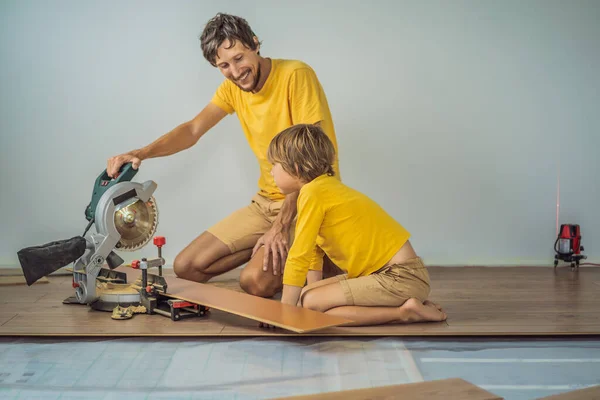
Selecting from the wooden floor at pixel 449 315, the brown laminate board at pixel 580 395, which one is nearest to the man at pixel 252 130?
the wooden floor at pixel 449 315

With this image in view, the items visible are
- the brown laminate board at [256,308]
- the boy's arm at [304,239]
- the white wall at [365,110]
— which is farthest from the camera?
the white wall at [365,110]

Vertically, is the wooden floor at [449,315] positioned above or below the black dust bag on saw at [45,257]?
below

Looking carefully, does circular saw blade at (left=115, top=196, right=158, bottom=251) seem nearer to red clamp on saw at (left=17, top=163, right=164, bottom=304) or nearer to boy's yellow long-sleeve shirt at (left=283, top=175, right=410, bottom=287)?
red clamp on saw at (left=17, top=163, right=164, bottom=304)

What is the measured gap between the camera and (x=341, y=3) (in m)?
4.68

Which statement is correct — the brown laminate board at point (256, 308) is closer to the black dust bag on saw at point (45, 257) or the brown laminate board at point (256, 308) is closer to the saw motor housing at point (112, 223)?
the saw motor housing at point (112, 223)

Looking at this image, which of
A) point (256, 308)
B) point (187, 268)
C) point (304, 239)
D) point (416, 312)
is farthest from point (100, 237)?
point (416, 312)

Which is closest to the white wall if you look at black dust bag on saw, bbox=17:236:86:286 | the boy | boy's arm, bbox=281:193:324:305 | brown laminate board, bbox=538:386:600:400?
black dust bag on saw, bbox=17:236:86:286

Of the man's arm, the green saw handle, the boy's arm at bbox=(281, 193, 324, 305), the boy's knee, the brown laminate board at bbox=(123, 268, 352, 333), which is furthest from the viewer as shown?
the man's arm

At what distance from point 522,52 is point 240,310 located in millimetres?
2824

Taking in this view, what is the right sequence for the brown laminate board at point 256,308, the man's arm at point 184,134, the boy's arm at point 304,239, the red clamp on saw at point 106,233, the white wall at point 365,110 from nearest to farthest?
the brown laminate board at point 256,308, the boy's arm at point 304,239, the red clamp on saw at point 106,233, the man's arm at point 184,134, the white wall at point 365,110

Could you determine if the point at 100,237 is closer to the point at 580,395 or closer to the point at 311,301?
the point at 311,301

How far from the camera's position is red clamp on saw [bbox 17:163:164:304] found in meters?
3.19

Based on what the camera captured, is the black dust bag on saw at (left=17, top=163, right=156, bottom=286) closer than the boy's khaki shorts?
No

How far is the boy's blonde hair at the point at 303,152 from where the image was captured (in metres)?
2.96
